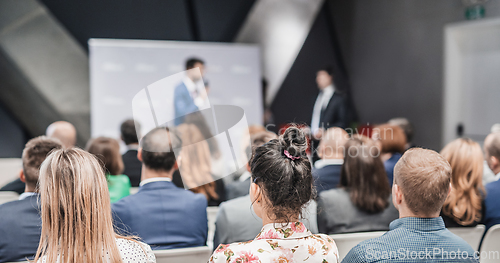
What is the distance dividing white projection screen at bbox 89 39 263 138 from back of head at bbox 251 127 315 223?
12.7ft

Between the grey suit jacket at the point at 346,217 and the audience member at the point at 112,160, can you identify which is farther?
the audience member at the point at 112,160

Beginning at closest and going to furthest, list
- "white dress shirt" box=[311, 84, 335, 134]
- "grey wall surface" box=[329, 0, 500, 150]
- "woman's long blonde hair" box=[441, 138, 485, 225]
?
"woman's long blonde hair" box=[441, 138, 485, 225]
"grey wall surface" box=[329, 0, 500, 150]
"white dress shirt" box=[311, 84, 335, 134]

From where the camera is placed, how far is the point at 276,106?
6.59 metres

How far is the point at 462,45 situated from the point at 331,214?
150 inches

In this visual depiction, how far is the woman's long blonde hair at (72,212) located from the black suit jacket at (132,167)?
5.77 ft

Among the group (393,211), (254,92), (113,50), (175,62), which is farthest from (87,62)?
(393,211)

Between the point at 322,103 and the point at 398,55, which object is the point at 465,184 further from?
the point at 398,55

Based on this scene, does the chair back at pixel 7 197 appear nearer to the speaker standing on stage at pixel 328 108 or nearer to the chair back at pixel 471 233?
the chair back at pixel 471 233

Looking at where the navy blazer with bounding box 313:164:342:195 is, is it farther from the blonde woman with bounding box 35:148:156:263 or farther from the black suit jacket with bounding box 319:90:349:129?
the black suit jacket with bounding box 319:90:349:129

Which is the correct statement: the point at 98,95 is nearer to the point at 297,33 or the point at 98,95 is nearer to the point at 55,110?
the point at 55,110

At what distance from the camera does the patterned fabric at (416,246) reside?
117 cm

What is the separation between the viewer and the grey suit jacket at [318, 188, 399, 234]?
202 centimetres

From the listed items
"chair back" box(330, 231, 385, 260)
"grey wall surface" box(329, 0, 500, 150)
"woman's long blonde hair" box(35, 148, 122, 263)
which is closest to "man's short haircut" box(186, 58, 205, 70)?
"grey wall surface" box(329, 0, 500, 150)

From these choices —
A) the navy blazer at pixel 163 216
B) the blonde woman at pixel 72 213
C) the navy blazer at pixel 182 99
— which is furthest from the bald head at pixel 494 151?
the blonde woman at pixel 72 213
